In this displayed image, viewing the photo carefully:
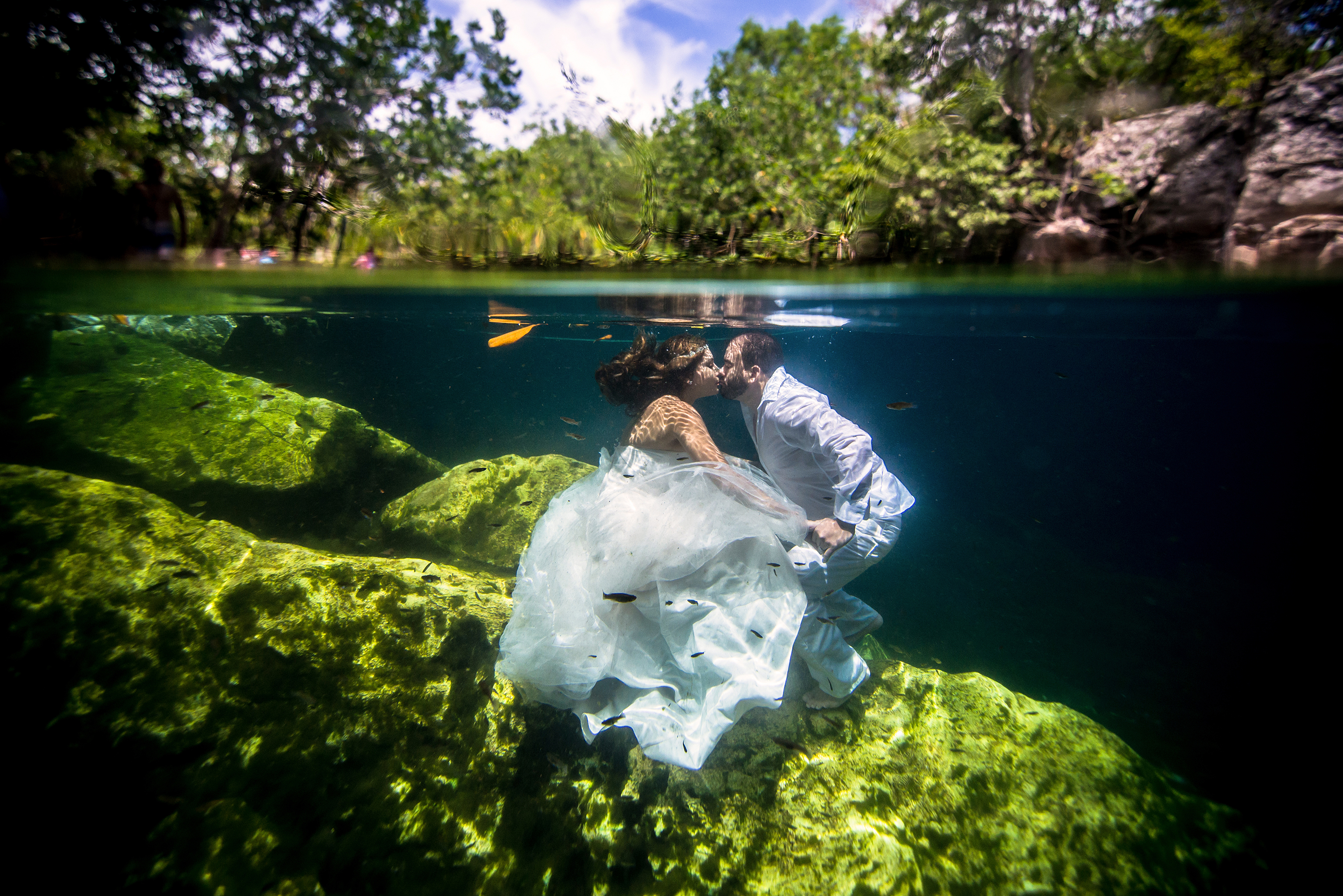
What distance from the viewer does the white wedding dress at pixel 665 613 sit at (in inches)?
136

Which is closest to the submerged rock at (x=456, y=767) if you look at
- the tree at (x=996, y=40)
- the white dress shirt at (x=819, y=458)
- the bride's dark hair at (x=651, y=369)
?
the white dress shirt at (x=819, y=458)

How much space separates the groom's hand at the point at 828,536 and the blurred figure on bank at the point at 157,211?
5.88 metres

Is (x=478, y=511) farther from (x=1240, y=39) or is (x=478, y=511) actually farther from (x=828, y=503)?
(x=1240, y=39)

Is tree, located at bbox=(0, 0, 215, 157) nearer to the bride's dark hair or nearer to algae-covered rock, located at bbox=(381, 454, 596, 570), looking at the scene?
the bride's dark hair

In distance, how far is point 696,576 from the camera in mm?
3844

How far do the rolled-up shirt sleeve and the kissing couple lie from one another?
0.01 meters

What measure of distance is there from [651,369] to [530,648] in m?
2.87

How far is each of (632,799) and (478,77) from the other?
5.65 meters

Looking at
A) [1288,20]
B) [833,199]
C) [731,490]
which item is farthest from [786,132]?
[731,490]

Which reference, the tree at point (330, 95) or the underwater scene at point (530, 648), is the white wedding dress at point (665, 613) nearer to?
the underwater scene at point (530, 648)

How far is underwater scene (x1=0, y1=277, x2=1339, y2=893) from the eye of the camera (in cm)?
315

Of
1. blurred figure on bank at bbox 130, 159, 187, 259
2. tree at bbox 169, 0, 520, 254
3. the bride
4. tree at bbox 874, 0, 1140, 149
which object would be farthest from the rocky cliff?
blurred figure on bank at bbox 130, 159, 187, 259

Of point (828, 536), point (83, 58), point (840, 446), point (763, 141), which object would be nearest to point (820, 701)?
point (828, 536)

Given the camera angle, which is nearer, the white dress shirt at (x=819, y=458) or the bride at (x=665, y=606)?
the bride at (x=665, y=606)
